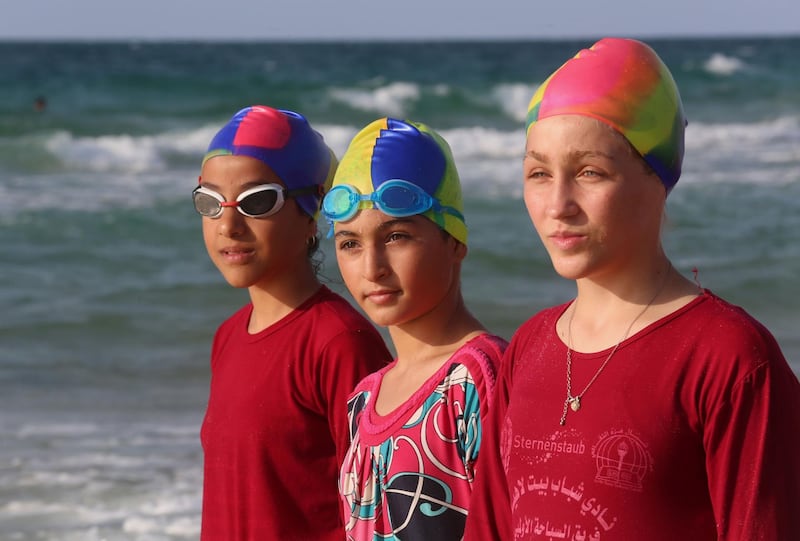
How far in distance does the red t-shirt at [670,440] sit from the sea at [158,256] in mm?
322

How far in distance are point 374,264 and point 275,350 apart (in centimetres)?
57

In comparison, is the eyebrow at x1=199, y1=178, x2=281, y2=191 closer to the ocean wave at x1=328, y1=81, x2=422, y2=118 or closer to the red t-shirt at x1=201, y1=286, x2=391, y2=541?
the red t-shirt at x1=201, y1=286, x2=391, y2=541

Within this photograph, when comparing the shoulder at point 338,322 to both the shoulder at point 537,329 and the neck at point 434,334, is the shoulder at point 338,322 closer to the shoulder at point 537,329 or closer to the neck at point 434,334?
the neck at point 434,334

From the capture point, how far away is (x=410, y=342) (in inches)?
115

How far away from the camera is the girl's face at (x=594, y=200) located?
2197 mm

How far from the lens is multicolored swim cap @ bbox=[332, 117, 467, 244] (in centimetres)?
288

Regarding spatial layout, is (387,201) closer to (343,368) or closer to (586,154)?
→ (343,368)

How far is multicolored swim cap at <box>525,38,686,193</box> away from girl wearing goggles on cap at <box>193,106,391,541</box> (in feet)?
3.63

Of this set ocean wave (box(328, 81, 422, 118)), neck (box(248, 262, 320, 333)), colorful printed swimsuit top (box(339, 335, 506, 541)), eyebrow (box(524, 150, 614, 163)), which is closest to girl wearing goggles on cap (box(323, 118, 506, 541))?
colorful printed swimsuit top (box(339, 335, 506, 541))

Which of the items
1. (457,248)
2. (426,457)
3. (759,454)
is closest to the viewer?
(759,454)

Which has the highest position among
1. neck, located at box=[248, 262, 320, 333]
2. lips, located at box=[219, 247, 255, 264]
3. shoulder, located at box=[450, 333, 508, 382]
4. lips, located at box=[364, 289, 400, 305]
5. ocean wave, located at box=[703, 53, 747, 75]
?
ocean wave, located at box=[703, 53, 747, 75]

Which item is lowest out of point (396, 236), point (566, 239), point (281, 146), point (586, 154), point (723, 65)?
point (566, 239)

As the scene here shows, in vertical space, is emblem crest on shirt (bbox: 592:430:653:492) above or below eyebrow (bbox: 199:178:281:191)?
below

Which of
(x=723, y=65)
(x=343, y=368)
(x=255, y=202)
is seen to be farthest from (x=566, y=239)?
(x=723, y=65)
